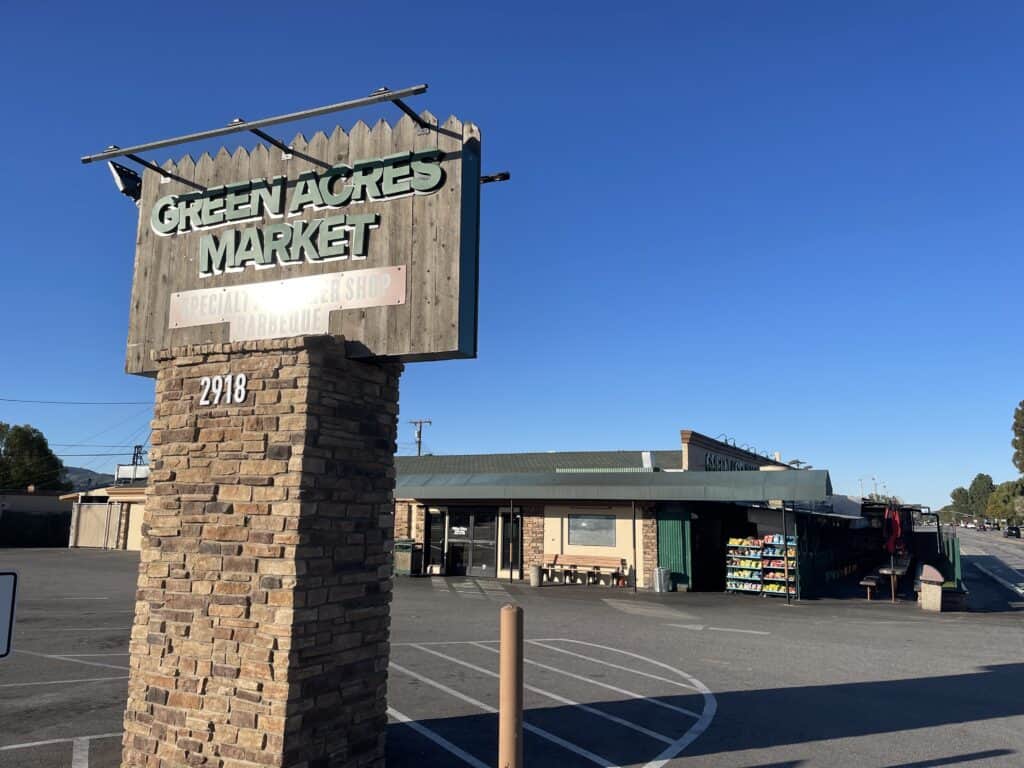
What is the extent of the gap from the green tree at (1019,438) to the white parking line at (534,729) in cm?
9624

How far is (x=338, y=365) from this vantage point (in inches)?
267

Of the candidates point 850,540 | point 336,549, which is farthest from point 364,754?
point 850,540

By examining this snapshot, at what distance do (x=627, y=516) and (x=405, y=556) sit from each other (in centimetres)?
879

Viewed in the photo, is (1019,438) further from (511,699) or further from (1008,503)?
(511,699)

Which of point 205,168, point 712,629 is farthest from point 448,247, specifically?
point 712,629

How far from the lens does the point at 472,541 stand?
28.1 m

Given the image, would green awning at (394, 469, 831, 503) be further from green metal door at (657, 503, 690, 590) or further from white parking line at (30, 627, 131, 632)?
white parking line at (30, 627, 131, 632)

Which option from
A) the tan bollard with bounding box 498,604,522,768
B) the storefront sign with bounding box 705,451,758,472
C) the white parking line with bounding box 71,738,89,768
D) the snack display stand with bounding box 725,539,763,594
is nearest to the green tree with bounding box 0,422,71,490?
the storefront sign with bounding box 705,451,758,472

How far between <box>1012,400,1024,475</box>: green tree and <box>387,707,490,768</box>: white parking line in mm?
97835

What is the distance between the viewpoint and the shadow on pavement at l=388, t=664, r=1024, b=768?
25.8 feet

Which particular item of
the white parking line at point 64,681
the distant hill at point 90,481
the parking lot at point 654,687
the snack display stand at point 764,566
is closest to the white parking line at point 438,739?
the parking lot at point 654,687

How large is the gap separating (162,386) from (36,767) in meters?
3.80

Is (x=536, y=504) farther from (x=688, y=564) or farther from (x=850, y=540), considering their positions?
(x=850, y=540)

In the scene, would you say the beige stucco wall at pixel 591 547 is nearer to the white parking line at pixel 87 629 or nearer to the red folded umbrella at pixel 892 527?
the red folded umbrella at pixel 892 527
